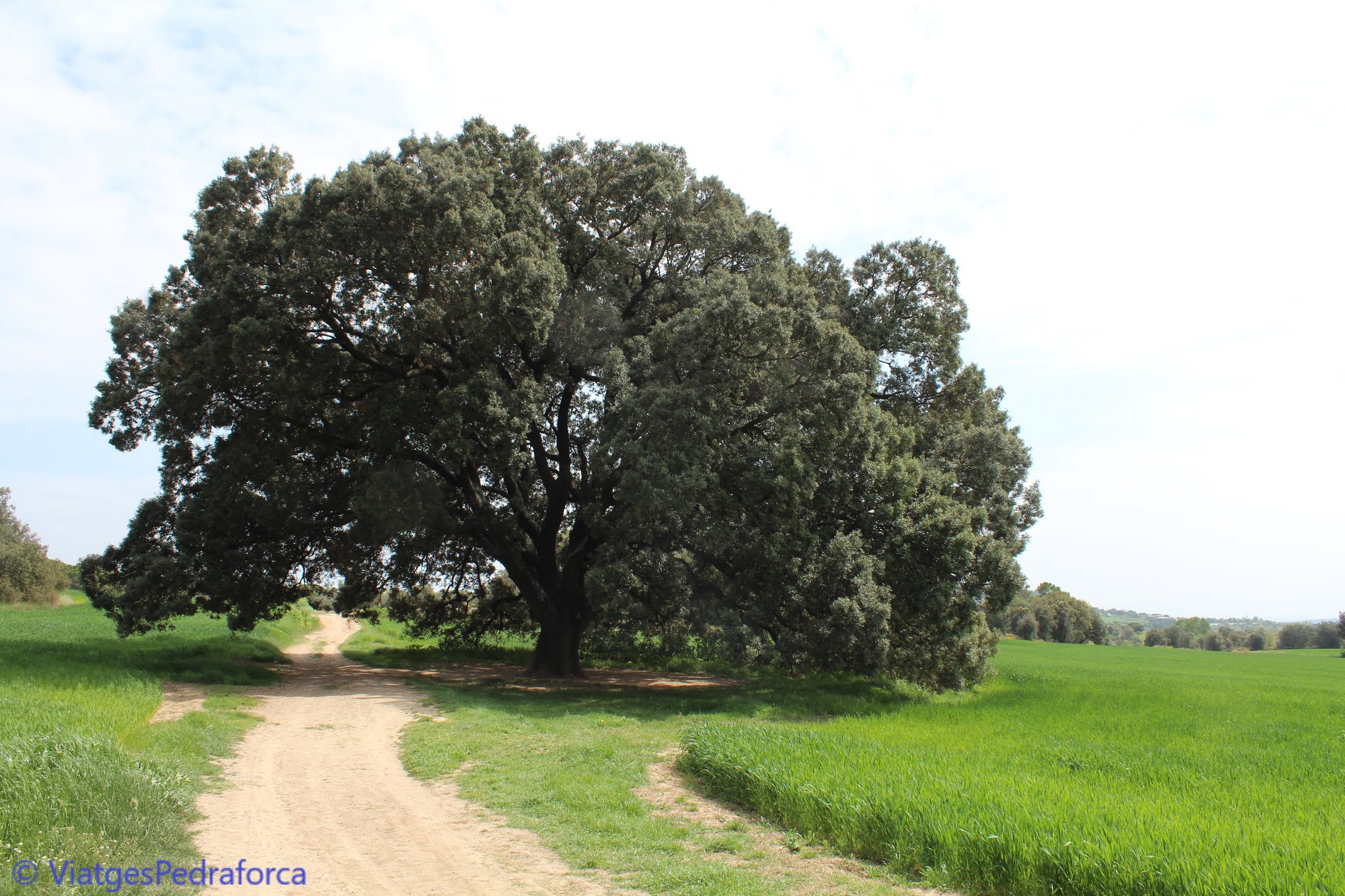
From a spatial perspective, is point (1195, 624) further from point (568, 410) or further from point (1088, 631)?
point (568, 410)

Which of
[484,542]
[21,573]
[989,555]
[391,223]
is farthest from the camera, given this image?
[21,573]

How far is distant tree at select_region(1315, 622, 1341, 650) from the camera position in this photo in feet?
323

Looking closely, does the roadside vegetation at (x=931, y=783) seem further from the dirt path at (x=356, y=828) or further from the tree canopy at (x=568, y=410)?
the tree canopy at (x=568, y=410)

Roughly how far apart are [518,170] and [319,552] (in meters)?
12.8

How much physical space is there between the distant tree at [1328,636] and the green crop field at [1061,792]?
108460 millimetres

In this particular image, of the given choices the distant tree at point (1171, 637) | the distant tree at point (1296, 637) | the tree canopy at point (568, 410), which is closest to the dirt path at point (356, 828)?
the tree canopy at point (568, 410)

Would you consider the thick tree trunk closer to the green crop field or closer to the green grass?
the green grass

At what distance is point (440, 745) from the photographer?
11609mm

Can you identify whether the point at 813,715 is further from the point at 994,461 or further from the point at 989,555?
the point at 994,461

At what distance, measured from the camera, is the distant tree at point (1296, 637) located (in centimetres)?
10343

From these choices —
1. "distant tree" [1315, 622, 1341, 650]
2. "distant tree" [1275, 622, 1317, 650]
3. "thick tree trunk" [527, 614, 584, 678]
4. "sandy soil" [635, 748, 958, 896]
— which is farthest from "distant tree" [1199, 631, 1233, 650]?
"sandy soil" [635, 748, 958, 896]

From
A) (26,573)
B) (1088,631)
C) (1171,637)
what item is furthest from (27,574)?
(1171,637)

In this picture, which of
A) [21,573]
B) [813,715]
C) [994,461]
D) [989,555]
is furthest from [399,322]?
[21,573]

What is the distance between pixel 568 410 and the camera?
73.6ft
